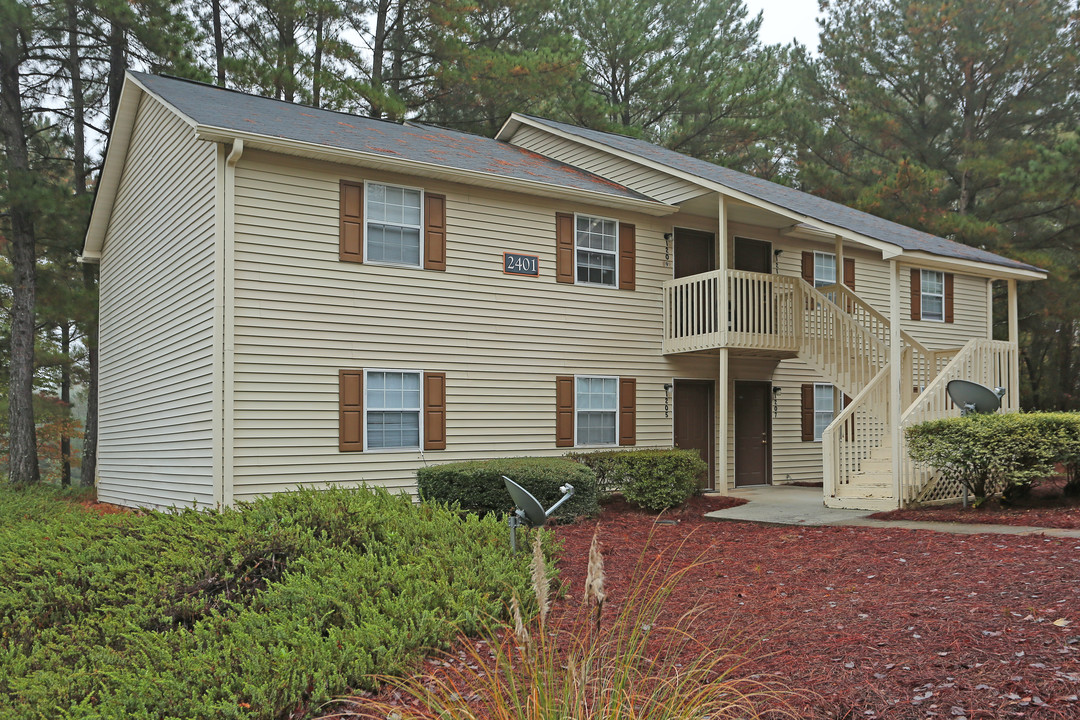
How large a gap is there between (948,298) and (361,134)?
A: 43.5 feet

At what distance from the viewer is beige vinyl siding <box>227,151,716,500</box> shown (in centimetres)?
1127

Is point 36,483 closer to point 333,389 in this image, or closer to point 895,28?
point 333,389

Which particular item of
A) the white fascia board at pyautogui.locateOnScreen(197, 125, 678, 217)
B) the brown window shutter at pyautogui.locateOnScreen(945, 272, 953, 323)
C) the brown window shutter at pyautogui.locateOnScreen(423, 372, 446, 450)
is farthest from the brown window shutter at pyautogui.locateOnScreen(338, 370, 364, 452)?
the brown window shutter at pyautogui.locateOnScreen(945, 272, 953, 323)

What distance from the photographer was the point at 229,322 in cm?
1097

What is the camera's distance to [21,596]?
6.61 m

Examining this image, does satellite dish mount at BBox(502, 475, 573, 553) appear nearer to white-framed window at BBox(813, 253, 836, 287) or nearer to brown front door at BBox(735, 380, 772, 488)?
brown front door at BBox(735, 380, 772, 488)

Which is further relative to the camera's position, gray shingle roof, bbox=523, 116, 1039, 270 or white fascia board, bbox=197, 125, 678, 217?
gray shingle roof, bbox=523, 116, 1039, 270

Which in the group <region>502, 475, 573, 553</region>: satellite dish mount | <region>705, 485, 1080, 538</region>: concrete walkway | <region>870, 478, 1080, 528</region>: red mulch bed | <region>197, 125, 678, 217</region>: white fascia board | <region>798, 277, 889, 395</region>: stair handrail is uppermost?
<region>197, 125, 678, 217</region>: white fascia board

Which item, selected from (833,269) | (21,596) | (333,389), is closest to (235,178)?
(333,389)

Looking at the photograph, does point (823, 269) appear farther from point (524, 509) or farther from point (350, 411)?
point (524, 509)

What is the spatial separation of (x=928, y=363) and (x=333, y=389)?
9235mm

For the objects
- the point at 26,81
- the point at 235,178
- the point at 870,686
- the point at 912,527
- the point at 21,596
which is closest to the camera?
the point at 870,686

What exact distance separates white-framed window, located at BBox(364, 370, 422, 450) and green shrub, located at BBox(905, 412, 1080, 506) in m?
6.65

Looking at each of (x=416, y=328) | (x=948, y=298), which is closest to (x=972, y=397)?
(x=416, y=328)
